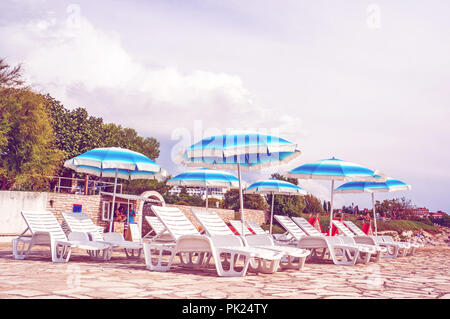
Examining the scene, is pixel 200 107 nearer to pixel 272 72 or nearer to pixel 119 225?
pixel 272 72

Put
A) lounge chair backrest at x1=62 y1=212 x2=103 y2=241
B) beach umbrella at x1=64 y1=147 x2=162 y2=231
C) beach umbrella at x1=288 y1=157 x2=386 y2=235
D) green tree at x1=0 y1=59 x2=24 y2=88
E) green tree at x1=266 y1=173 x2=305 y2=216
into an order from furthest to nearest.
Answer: green tree at x1=266 y1=173 x2=305 y2=216 < green tree at x1=0 y1=59 x2=24 y2=88 < beach umbrella at x1=288 y1=157 x2=386 y2=235 < beach umbrella at x1=64 y1=147 x2=162 y2=231 < lounge chair backrest at x1=62 y1=212 x2=103 y2=241

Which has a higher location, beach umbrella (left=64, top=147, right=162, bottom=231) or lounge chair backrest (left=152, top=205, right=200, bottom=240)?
beach umbrella (left=64, top=147, right=162, bottom=231)

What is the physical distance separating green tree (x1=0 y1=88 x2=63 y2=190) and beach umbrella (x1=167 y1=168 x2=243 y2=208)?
12.1 metres

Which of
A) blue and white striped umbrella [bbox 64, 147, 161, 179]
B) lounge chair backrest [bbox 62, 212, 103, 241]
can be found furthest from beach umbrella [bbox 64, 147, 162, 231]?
lounge chair backrest [bbox 62, 212, 103, 241]

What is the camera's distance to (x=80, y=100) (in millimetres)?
33406

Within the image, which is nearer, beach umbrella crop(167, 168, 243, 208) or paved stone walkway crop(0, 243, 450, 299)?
paved stone walkway crop(0, 243, 450, 299)

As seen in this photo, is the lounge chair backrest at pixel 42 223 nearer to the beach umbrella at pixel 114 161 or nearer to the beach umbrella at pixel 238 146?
the beach umbrella at pixel 114 161

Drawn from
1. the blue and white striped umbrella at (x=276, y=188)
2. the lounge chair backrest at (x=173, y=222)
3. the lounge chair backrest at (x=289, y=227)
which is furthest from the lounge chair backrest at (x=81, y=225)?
the blue and white striped umbrella at (x=276, y=188)

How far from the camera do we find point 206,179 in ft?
39.7

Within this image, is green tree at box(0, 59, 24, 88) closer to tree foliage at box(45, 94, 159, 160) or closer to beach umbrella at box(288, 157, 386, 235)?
tree foliage at box(45, 94, 159, 160)

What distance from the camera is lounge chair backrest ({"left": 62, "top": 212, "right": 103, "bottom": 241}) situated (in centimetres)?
784

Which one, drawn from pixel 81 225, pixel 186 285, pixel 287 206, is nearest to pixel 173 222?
pixel 186 285

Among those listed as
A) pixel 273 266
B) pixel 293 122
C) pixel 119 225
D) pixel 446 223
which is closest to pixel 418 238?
pixel 446 223

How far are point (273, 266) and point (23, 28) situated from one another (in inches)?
521
